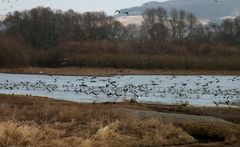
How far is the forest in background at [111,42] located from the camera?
109 m

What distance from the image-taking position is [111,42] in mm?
130250

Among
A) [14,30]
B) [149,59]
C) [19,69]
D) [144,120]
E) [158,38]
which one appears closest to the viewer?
[144,120]

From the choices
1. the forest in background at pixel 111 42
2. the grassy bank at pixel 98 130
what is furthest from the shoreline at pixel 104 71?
the grassy bank at pixel 98 130

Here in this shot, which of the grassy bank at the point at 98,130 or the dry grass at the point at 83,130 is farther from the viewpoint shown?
the grassy bank at the point at 98,130

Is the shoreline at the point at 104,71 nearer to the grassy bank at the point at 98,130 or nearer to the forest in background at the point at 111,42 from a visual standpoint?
the forest in background at the point at 111,42

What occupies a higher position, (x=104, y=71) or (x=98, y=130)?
(x=98, y=130)

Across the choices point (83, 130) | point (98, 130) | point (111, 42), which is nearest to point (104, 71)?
point (111, 42)

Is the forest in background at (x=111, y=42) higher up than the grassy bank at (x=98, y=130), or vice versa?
the grassy bank at (x=98, y=130)

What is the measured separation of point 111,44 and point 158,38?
103ft

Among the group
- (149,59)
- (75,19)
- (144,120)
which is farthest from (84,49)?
(144,120)

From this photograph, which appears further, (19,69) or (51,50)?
(51,50)

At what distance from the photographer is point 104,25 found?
15925 cm

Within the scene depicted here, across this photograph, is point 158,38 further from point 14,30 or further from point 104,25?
point 14,30

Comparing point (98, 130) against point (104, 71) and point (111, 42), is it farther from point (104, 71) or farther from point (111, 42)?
point (111, 42)
